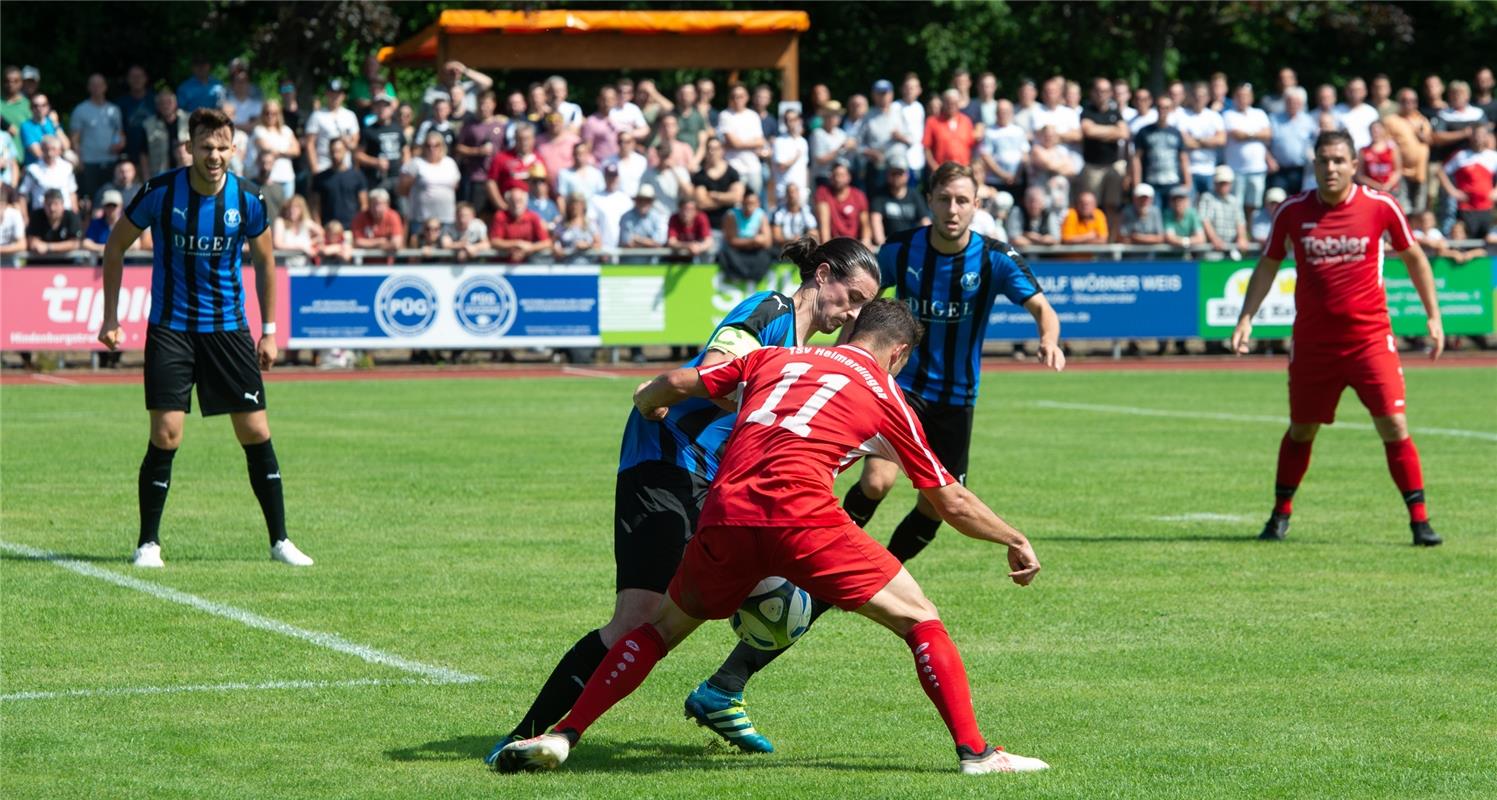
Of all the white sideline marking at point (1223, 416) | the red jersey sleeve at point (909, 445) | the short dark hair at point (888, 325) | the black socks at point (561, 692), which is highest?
the short dark hair at point (888, 325)

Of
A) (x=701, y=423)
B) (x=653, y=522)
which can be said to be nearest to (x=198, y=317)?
(x=701, y=423)

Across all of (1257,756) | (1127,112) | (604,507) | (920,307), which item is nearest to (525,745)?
(1257,756)

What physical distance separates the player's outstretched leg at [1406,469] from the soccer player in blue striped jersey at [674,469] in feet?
18.7

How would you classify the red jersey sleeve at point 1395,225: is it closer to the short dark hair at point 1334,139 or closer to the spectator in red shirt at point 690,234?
the short dark hair at point 1334,139

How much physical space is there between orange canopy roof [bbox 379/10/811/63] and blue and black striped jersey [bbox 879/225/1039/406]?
19353 mm

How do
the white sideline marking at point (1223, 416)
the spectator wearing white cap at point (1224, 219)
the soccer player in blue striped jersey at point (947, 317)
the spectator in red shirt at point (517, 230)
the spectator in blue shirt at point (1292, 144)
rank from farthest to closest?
the spectator in blue shirt at point (1292, 144)
the spectator wearing white cap at point (1224, 219)
the spectator in red shirt at point (517, 230)
the white sideline marking at point (1223, 416)
the soccer player in blue striped jersey at point (947, 317)

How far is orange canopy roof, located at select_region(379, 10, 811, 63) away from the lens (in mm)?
27688

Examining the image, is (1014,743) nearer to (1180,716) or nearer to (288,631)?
A: (1180,716)

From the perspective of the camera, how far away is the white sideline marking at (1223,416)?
1666cm

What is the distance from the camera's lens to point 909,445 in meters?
5.80

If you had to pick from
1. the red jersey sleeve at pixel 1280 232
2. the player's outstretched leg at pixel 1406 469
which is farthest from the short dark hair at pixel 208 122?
the player's outstretched leg at pixel 1406 469

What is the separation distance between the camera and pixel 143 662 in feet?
24.7

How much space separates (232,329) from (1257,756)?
5.84m

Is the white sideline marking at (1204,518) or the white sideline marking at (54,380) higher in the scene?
the white sideline marking at (1204,518)
